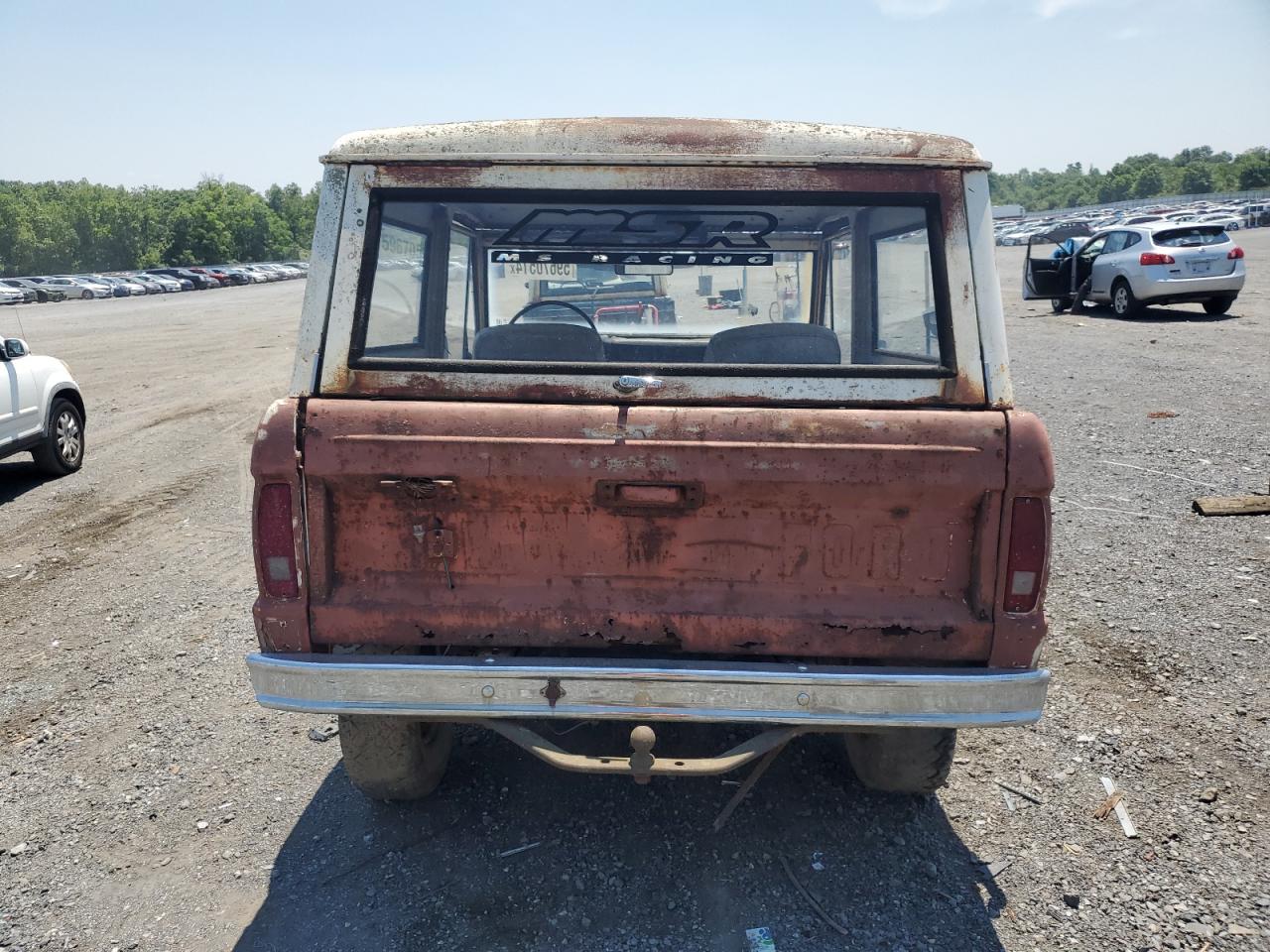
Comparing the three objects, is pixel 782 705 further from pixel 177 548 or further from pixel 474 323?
pixel 177 548

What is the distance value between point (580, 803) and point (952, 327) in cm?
210

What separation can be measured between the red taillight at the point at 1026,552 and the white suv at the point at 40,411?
814 centimetres

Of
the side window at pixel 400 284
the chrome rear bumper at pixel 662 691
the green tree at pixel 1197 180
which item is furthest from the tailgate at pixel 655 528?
the green tree at pixel 1197 180

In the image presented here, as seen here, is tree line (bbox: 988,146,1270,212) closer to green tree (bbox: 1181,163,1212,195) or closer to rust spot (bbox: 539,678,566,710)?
green tree (bbox: 1181,163,1212,195)

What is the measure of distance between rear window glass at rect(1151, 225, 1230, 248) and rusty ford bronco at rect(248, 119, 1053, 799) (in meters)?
15.7

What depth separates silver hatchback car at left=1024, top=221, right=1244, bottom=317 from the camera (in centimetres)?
1557

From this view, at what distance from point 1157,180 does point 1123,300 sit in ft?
397

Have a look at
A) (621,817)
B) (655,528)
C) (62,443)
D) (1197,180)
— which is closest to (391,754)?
(621,817)

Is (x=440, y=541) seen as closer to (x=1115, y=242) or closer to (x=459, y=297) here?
(x=459, y=297)

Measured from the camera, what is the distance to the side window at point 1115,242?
1669 centimetres

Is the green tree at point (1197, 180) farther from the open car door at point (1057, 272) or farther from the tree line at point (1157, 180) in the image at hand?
the open car door at point (1057, 272)

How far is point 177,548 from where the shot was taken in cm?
626

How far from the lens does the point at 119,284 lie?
52719 millimetres

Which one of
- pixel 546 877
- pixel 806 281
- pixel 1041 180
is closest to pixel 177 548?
pixel 546 877
